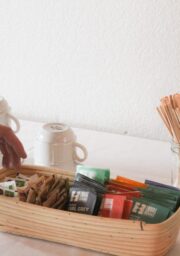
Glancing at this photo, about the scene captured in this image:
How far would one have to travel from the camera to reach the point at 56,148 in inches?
36.4

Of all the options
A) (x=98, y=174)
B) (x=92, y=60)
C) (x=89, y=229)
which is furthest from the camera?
(x=92, y=60)

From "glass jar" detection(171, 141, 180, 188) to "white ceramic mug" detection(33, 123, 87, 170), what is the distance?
0.18m

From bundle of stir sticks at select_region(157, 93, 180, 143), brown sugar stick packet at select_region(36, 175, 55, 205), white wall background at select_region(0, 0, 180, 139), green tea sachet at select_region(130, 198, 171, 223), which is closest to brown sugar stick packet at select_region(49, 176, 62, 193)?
brown sugar stick packet at select_region(36, 175, 55, 205)

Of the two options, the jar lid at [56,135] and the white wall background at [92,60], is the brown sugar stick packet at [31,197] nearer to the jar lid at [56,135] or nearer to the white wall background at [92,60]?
the jar lid at [56,135]

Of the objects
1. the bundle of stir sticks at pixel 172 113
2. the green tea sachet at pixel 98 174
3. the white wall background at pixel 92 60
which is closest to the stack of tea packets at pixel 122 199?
the green tea sachet at pixel 98 174

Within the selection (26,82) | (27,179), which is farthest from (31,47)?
(27,179)

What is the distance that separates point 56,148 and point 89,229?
0.96 feet

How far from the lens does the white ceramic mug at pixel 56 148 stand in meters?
0.93

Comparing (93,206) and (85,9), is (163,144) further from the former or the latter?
(93,206)

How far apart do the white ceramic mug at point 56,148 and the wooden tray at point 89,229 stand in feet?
0.76

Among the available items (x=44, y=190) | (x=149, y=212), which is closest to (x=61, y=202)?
(x=44, y=190)

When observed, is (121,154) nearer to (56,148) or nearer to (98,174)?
(56,148)

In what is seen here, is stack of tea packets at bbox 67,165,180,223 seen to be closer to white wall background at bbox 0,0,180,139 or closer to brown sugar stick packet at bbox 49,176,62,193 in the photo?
brown sugar stick packet at bbox 49,176,62,193

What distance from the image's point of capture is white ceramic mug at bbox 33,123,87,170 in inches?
36.4
